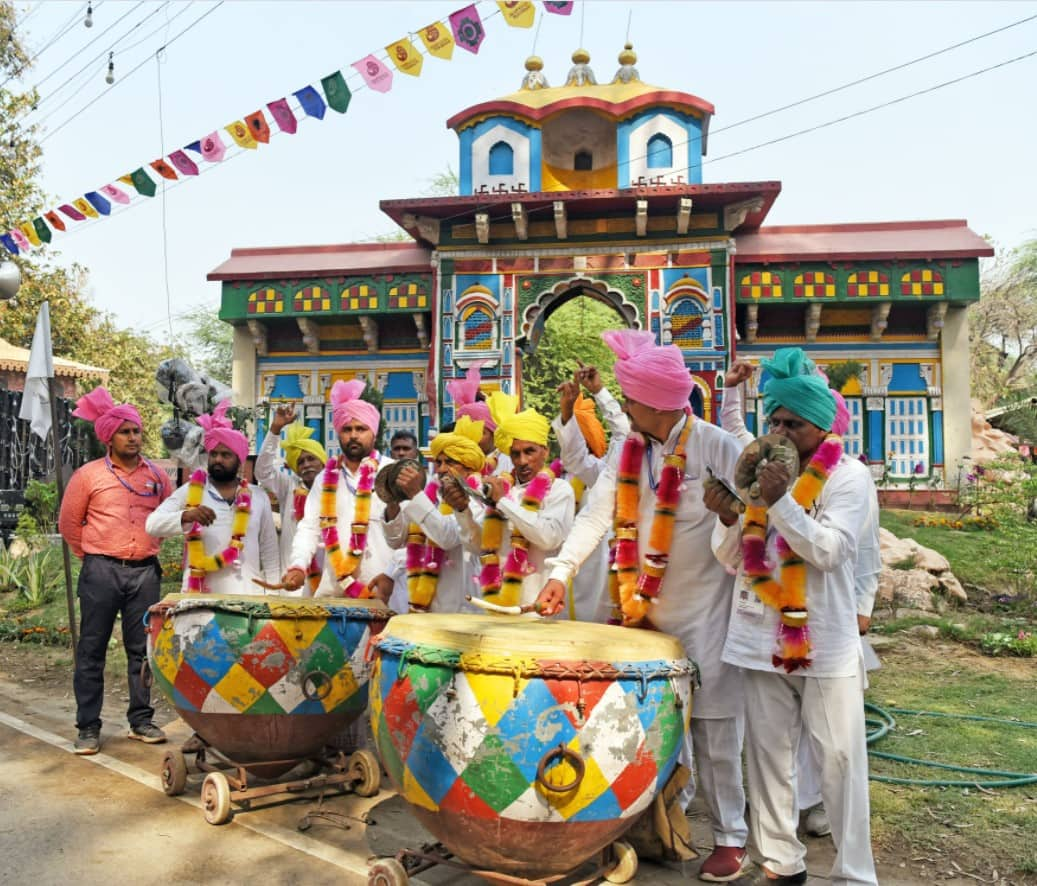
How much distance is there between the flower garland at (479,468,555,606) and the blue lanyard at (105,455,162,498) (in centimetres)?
236

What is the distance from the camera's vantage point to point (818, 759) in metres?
3.35

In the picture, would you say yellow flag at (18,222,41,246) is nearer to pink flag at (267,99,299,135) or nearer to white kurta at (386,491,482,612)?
pink flag at (267,99,299,135)

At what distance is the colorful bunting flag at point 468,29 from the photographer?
32.5ft

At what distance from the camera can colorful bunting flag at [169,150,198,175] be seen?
1107 cm

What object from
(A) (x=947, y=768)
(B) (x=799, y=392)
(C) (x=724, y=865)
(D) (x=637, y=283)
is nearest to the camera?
(B) (x=799, y=392)

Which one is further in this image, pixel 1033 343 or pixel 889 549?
pixel 1033 343

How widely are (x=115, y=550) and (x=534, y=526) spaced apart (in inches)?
110

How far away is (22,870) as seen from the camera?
3.62m

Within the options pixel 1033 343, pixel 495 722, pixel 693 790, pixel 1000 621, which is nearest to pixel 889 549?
pixel 1000 621

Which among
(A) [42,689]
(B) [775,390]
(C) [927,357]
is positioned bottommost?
(A) [42,689]

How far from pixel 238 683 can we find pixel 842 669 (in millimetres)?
2480

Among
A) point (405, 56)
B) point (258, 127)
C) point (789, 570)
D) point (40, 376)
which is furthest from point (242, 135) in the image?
point (789, 570)

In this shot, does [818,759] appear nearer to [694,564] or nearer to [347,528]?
[694,564]

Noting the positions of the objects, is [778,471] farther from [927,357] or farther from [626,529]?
[927,357]
